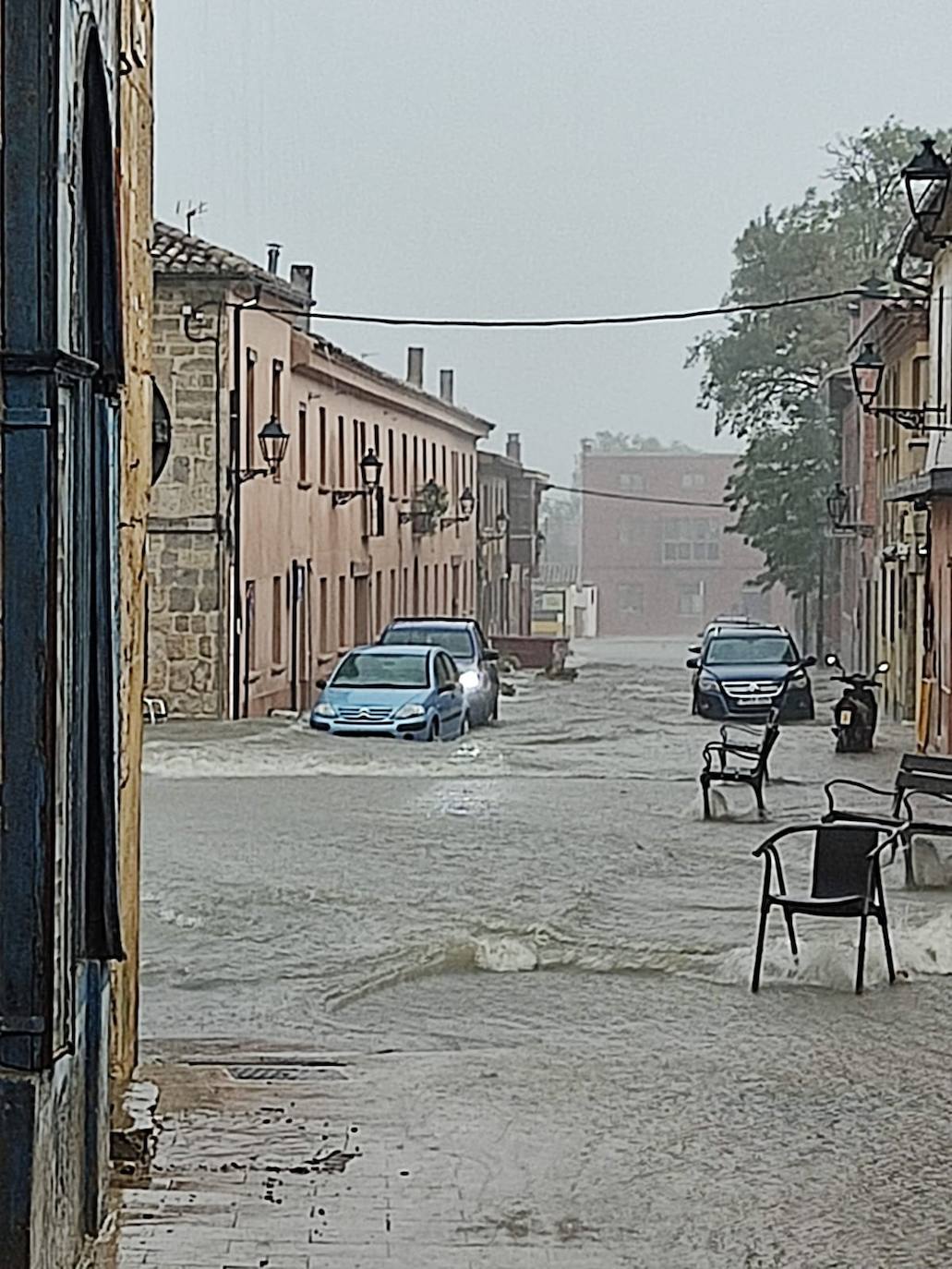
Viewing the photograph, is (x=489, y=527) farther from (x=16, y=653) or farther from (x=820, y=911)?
(x=16, y=653)

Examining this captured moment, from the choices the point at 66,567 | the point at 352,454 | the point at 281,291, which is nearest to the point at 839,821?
the point at 66,567

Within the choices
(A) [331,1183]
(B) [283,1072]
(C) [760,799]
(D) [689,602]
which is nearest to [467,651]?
(C) [760,799]

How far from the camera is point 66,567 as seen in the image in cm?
618

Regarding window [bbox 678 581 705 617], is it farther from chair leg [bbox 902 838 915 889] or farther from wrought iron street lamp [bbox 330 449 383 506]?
chair leg [bbox 902 838 915 889]

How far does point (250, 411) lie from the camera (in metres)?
32.7

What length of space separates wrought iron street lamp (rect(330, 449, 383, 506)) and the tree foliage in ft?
40.4

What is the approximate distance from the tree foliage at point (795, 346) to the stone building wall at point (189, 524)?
1002 inches

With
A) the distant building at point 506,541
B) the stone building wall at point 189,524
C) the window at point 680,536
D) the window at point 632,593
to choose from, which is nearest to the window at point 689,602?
the window at point 680,536

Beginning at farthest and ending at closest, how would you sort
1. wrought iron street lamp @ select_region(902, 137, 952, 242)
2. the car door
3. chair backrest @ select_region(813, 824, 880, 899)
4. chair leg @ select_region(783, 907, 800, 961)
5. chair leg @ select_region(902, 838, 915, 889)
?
the car door, wrought iron street lamp @ select_region(902, 137, 952, 242), chair leg @ select_region(902, 838, 915, 889), chair backrest @ select_region(813, 824, 880, 899), chair leg @ select_region(783, 907, 800, 961)

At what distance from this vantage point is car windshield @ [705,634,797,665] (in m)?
36.5

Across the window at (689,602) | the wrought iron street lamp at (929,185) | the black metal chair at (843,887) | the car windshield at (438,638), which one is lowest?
the window at (689,602)

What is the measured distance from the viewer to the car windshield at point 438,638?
34.0 meters

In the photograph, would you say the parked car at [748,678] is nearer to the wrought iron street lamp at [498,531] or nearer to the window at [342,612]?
the window at [342,612]

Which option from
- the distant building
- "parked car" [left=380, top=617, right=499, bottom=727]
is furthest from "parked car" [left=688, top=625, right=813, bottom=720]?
the distant building
